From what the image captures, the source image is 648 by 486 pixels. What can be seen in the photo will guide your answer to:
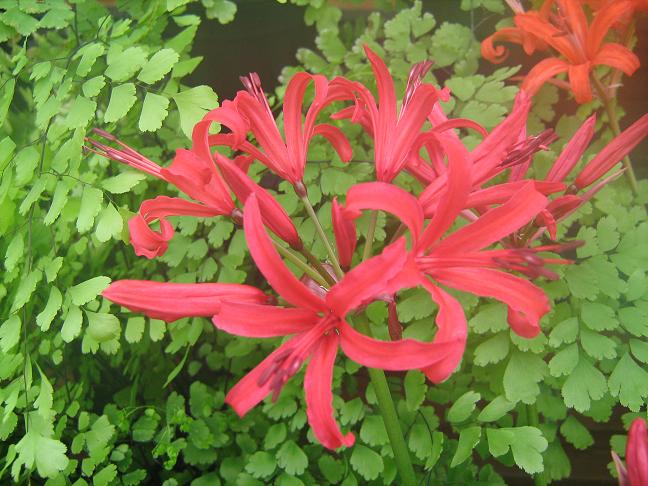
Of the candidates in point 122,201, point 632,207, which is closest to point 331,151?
point 122,201

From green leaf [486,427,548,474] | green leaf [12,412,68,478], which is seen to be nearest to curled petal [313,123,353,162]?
green leaf [486,427,548,474]

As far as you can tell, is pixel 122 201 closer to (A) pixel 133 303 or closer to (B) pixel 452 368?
(A) pixel 133 303

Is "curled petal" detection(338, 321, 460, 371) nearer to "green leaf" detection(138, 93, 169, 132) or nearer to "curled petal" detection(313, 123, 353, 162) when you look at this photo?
"curled petal" detection(313, 123, 353, 162)

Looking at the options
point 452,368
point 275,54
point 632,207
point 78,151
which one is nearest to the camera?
point 452,368

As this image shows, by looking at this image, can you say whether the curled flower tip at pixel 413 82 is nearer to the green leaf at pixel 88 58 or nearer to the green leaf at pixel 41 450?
the green leaf at pixel 88 58

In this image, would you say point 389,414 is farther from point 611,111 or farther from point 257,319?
point 611,111

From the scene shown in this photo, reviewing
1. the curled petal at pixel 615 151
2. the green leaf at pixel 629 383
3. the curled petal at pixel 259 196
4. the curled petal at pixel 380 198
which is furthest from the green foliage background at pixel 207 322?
the curled petal at pixel 380 198
